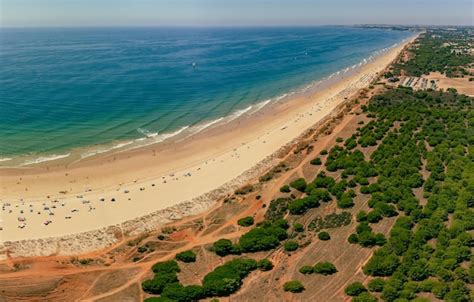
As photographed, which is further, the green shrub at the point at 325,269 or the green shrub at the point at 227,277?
the green shrub at the point at 325,269

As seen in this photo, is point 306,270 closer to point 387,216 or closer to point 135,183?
point 387,216

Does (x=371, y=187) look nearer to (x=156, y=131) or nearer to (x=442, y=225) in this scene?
(x=442, y=225)

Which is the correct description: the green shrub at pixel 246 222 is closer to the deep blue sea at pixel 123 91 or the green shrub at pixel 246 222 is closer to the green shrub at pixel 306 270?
the green shrub at pixel 306 270

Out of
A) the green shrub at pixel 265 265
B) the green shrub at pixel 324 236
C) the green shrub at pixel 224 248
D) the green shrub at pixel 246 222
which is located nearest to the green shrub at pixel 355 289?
the green shrub at pixel 265 265

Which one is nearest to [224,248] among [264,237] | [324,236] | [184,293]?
[264,237]

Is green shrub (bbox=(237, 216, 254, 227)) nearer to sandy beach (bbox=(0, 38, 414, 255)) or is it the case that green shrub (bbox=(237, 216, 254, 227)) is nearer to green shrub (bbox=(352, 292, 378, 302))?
sandy beach (bbox=(0, 38, 414, 255))

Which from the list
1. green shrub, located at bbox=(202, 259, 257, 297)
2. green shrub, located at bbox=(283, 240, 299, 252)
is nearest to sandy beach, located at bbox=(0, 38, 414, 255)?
green shrub, located at bbox=(202, 259, 257, 297)

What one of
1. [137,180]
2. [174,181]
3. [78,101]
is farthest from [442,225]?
[78,101]
